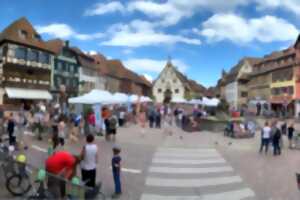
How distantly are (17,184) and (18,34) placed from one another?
40434 mm

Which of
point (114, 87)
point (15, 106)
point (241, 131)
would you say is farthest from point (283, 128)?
point (114, 87)

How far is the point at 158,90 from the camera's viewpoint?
3504 inches

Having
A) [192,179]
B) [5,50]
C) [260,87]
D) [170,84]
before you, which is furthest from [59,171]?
[170,84]

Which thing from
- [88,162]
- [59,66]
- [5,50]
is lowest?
[88,162]

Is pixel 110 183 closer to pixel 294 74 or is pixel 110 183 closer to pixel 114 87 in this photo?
pixel 294 74

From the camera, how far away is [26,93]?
148 feet

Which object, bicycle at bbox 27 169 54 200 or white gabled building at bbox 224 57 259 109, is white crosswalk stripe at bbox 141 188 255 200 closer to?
bicycle at bbox 27 169 54 200

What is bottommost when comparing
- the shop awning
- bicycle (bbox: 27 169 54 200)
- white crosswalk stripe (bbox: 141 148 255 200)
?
white crosswalk stripe (bbox: 141 148 255 200)

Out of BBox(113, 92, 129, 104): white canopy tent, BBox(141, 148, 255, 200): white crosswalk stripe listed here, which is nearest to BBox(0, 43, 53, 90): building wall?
BBox(113, 92, 129, 104): white canopy tent

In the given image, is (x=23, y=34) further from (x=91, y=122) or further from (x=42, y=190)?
(x=42, y=190)

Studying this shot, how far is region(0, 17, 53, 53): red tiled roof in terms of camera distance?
144ft

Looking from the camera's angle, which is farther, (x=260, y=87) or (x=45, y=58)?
(x=260, y=87)

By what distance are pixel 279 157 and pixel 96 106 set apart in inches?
425

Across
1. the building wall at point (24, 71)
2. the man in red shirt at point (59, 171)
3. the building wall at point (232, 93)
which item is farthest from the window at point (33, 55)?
the building wall at point (232, 93)
